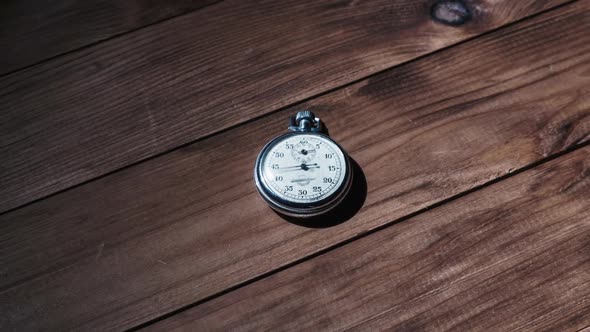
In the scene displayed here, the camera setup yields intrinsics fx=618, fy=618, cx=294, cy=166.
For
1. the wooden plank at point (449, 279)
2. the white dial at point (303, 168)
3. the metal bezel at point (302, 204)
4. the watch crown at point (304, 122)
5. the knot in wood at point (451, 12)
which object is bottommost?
the wooden plank at point (449, 279)

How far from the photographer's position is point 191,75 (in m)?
1.34

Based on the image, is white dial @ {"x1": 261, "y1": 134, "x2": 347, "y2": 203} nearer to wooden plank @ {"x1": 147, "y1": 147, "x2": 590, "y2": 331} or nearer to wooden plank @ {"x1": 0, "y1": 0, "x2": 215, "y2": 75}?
wooden plank @ {"x1": 147, "y1": 147, "x2": 590, "y2": 331}

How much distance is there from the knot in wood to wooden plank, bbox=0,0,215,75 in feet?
1.71

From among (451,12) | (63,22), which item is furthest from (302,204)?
(63,22)

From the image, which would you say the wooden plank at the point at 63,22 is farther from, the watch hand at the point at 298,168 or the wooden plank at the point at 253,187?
the watch hand at the point at 298,168

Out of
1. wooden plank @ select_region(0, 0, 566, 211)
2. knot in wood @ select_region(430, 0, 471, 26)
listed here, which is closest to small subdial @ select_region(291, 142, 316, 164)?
wooden plank @ select_region(0, 0, 566, 211)

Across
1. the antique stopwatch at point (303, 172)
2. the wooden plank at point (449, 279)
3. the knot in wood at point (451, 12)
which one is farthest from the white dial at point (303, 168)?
the knot in wood at point (451, 12)

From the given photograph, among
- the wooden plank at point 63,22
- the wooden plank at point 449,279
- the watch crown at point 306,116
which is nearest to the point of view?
the wooden plank at point 449,279

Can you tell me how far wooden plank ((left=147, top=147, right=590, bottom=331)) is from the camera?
1.07m

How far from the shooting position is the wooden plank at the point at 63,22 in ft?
4.56

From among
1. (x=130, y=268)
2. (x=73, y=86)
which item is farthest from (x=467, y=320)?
(x=73, y=86)

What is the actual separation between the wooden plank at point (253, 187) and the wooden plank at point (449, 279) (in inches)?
1.4

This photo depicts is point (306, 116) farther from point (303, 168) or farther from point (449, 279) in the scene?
point (449, 279)

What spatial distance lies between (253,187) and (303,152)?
120 mm
